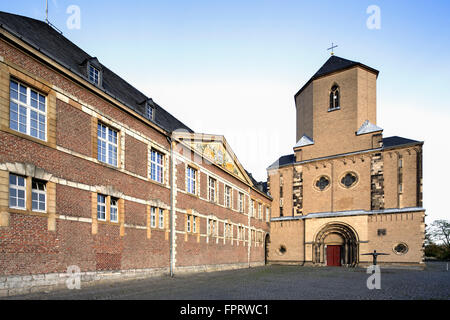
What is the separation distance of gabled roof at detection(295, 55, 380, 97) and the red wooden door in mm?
17517

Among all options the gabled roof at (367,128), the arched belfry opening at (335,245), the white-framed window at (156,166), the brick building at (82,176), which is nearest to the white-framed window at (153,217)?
the brick building at (82,176)

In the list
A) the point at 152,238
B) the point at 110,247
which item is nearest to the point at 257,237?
the point at 152,238

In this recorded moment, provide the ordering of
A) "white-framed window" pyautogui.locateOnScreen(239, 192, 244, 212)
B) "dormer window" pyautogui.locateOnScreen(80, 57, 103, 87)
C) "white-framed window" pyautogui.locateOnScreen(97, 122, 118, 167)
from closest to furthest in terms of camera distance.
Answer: "white-framed window" pyautogui.locateOnScreen(97, 122, 118, 167)
"dormer window" pyautogui.locateOnScreen(80, 57, 103, 87)
"white-framed window" pyautogui.locateOnScreen(239, 192, 244, 212)

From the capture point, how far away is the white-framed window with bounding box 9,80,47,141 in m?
9.80

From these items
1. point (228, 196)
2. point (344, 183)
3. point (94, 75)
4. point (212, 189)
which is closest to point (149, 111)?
point (94, 75)

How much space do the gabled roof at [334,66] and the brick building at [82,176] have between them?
18.6 metres

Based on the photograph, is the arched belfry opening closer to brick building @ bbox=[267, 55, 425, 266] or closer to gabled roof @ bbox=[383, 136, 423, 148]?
brick building @ bbox=[267, 55, 425, 266]

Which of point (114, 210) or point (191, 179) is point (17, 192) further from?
point (191, 179)

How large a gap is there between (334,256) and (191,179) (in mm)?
18164

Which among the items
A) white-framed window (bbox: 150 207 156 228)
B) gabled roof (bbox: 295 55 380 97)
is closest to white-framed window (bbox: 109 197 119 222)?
white-framed window (bbox: 150 207 156 228)
